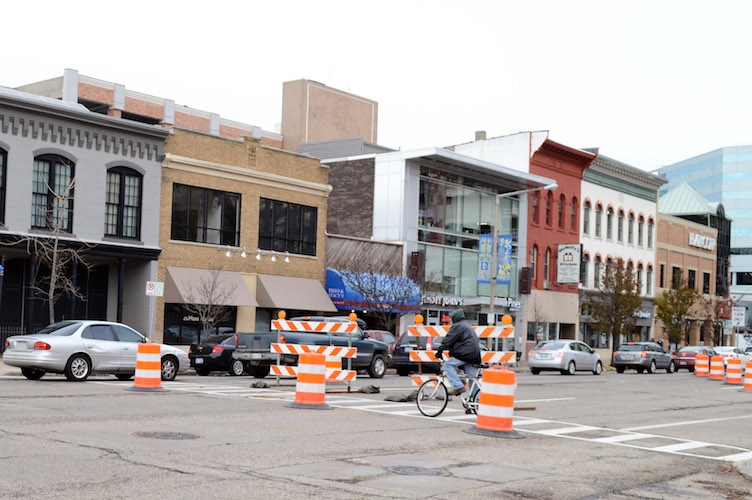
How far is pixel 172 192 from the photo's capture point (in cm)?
3694

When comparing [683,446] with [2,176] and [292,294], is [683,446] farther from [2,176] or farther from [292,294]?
[292,294]

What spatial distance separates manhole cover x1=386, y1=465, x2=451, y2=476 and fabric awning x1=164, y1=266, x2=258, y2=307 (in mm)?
25303

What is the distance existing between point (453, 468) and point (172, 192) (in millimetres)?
28305

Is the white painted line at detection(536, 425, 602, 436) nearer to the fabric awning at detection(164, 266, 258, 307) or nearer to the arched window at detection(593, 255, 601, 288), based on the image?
the fabric awning at detection(164, 266, 258, 307)

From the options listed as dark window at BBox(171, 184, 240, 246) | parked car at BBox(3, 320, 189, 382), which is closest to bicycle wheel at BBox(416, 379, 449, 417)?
parked car at BBox(3, 320, 189, 382)

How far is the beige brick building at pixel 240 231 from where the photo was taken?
120 ft

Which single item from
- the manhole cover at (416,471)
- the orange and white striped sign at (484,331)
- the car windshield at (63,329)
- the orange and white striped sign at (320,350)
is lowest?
the manhole cover at (416,471)

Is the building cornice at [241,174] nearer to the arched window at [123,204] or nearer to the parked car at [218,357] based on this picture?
the arched window at [123,204]

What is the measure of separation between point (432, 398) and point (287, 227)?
25882 millimetres

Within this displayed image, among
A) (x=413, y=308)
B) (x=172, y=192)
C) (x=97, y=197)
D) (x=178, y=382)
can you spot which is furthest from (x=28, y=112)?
(x=413, y=308)

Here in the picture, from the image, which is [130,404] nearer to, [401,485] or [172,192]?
[401,485]

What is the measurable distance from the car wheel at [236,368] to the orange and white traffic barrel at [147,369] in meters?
8.43

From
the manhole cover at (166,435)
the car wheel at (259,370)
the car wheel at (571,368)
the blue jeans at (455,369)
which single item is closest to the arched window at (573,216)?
the car wheel at (571,368)

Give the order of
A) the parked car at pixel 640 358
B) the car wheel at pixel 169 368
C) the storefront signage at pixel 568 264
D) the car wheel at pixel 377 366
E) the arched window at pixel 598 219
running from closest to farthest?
the car wheel at pixel 169 368 → the car wheel at pixel 377 366 → the parked car at pixel 640 358 → the storefront signage at pixel 568 264 → the arched window at pixel 598 219
